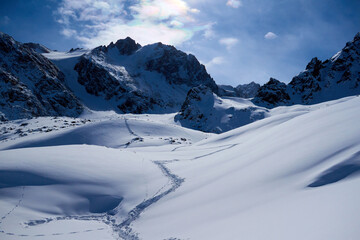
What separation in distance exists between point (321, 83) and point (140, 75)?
325ft

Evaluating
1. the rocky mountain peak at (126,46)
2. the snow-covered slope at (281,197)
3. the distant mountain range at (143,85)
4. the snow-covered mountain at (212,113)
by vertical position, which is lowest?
the snow-covered slope at (281,197)

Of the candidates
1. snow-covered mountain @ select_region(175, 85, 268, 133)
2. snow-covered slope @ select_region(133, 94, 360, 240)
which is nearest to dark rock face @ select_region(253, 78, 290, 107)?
snow-covered mountain @ select_region(175, 85, 268, 133)

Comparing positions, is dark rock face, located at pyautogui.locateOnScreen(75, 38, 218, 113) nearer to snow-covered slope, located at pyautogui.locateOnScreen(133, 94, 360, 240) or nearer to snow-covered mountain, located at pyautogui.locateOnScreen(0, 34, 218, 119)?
snow-covered mountain, located at pyautogui.locateOnScreen(0, 34, 218, 119)

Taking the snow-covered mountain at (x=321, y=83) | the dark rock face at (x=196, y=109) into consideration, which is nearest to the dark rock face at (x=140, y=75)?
the dark rock face at (x=196, y=109)

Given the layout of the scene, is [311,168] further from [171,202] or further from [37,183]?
[37,183]

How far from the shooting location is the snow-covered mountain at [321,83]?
92.2 m

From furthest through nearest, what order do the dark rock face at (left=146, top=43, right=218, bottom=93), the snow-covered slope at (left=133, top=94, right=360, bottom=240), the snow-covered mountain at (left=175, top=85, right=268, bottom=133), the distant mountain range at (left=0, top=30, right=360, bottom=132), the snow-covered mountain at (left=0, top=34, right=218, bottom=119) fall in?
1. the dark rock face at (left=146, top=43, right=218, bottom=93)
2. the snow-covered mountain at (left=0, top=34, right=218, bottom=119)
3. the distant mountain range at (left=0, top=30, right=360, bottom=132)
4. the snow-covered mountain at (left=175, top=85, right=268, bottom=133)
5. the snow-covered slope at (left=133, top=94, right=360, bottom=240)

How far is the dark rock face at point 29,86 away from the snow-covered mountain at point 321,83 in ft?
258

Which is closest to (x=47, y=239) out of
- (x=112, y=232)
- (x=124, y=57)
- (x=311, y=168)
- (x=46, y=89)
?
(x=112, y=232)

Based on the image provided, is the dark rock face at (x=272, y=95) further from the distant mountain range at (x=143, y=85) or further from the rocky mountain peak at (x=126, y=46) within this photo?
the rocky mountain peak at (x=126, y=46)

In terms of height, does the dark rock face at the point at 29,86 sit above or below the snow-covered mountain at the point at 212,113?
above

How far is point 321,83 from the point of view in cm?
10081

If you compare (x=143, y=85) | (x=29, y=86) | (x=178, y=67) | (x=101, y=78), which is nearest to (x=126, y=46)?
(x=178, y=67)

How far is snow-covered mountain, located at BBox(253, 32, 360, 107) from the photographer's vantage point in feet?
302
